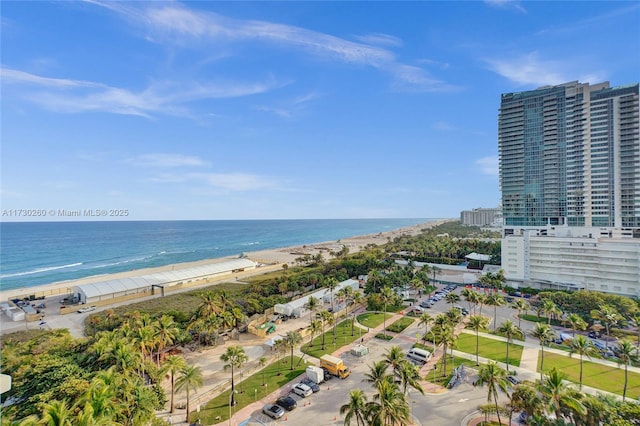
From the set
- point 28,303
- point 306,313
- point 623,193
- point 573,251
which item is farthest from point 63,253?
point 623,193

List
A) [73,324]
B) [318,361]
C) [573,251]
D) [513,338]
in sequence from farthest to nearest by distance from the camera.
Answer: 1. [573,251]
2. [73,324]
3. [513,338]
4. [318,361]

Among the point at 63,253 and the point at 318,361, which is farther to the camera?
the point at 63,253

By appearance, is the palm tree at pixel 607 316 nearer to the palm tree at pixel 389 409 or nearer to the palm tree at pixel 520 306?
the palm tree at pixel 520 306

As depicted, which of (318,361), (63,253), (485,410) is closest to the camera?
(485,410)

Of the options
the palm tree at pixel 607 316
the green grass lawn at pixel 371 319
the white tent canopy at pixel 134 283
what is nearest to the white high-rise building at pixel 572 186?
the palm tree at pixel 607 316

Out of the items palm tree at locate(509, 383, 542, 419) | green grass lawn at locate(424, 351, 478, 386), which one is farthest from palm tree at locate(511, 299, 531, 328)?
palm tree at locate(509, 383, 542, 419)

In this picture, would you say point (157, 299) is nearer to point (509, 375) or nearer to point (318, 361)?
point (318, 361)
